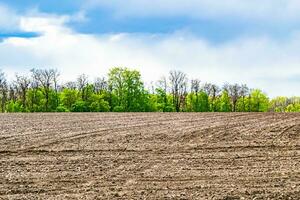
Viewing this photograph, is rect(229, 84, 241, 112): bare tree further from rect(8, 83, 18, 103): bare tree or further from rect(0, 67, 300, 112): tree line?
rect(8, 83, 18, 103): bare tree

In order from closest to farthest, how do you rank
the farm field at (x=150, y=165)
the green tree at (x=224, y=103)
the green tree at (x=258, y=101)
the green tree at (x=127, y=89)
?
the farm field at (x=150, y=165) < the green tree at (x=127, y=89) < the green tree at (x=224, y=103) < the green tree at (x=258, y=101)

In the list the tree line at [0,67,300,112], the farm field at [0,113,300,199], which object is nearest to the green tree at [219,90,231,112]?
the tree line at [0,67,300,112]

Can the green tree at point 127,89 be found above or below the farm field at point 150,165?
above

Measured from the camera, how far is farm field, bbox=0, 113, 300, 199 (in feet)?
33.9

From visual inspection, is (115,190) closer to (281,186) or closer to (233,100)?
(281,186)

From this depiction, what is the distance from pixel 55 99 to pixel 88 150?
7470cm

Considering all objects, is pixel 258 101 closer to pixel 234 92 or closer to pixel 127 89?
pixel 234 92

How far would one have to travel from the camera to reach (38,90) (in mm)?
91625

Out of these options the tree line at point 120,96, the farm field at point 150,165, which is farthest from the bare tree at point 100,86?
the farm field at point 150,165

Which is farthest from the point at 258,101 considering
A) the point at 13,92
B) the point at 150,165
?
the point at 150,165

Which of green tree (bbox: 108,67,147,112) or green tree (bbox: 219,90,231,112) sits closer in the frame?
green tree (bbox: 108,67,147,112)

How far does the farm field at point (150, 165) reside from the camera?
1033cm

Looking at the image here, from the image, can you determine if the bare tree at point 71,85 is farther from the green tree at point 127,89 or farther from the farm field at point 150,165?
the farm field at point 150,165

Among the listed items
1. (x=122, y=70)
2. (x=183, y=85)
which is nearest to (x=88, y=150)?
(x=122, y=70)
